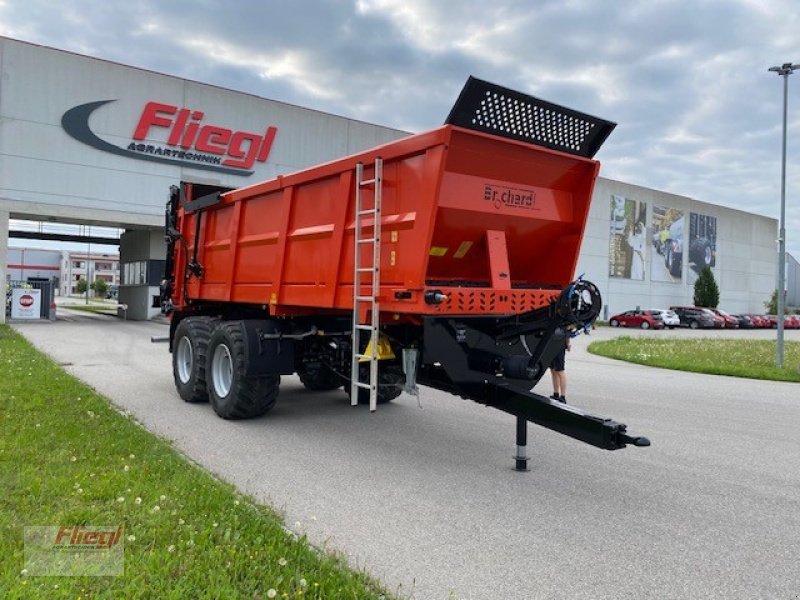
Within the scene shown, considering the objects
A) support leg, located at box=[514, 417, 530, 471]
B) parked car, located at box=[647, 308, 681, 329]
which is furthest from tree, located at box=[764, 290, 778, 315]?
support leg, located at box=[514, 417, 530, 471]

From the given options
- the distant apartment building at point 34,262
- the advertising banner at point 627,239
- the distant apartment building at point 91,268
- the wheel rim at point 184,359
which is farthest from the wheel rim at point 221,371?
the distant apartment building at point 91,268

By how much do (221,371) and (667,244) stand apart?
51.1 m

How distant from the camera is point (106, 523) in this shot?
12.7 ft

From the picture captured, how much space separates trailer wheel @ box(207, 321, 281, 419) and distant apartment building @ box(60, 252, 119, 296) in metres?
119

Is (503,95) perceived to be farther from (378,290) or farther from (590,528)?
(590,528)

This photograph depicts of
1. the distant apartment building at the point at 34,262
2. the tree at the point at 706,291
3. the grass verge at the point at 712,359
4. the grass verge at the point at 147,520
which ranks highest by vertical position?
the distant apartment building at the point at 34,262

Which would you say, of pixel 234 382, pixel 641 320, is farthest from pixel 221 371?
pixel 641 320

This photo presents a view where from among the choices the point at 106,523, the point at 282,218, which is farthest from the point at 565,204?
the point at 106,523

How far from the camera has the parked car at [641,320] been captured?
40.8 m

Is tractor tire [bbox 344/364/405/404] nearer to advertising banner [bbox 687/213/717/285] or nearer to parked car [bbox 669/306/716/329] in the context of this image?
parked car [bbox 669/306/716/329]

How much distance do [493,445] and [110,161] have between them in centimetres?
2424

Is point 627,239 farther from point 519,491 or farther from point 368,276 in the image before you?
point 519,491

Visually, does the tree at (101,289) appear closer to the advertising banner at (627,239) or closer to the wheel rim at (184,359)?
the advertising banner at (627,239)

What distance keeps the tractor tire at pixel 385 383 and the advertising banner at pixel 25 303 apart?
77.6ft
